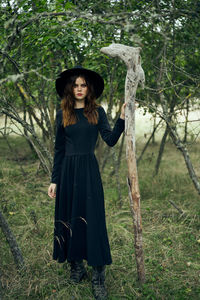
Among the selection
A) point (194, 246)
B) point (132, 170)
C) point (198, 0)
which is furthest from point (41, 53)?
point (194, 246)

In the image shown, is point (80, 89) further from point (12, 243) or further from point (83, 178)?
point (12, 243)

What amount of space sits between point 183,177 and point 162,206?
1597mm

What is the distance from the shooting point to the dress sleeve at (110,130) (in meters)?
2.63

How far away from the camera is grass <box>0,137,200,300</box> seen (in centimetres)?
278

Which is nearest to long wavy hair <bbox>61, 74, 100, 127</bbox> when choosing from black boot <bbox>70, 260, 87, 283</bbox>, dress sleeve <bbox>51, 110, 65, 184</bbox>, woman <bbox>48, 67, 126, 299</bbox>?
woman <bbox>48, 67, 126, 299</bbox>

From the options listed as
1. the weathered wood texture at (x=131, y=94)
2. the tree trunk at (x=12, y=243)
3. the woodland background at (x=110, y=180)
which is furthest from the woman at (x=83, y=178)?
the tree trunk at (x=12, y=243)

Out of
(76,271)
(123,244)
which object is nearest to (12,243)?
(76,271)

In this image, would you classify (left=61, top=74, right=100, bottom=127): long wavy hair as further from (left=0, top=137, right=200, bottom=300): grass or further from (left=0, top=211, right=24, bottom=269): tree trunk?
(left=0, top=137, right=200, bottom=300): grass

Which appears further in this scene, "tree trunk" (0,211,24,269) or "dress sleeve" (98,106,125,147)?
"tree trunk" (0,211,24,269)

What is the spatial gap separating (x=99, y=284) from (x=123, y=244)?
106 centimetres

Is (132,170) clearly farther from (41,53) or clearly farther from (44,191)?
(44,191)

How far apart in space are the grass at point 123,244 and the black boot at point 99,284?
8cm

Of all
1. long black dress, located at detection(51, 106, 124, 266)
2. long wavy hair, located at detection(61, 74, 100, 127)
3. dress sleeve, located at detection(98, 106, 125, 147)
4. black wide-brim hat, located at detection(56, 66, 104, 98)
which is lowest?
long black dress, located at detection(51, 106, 124, 266)

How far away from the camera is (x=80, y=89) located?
270 cm
